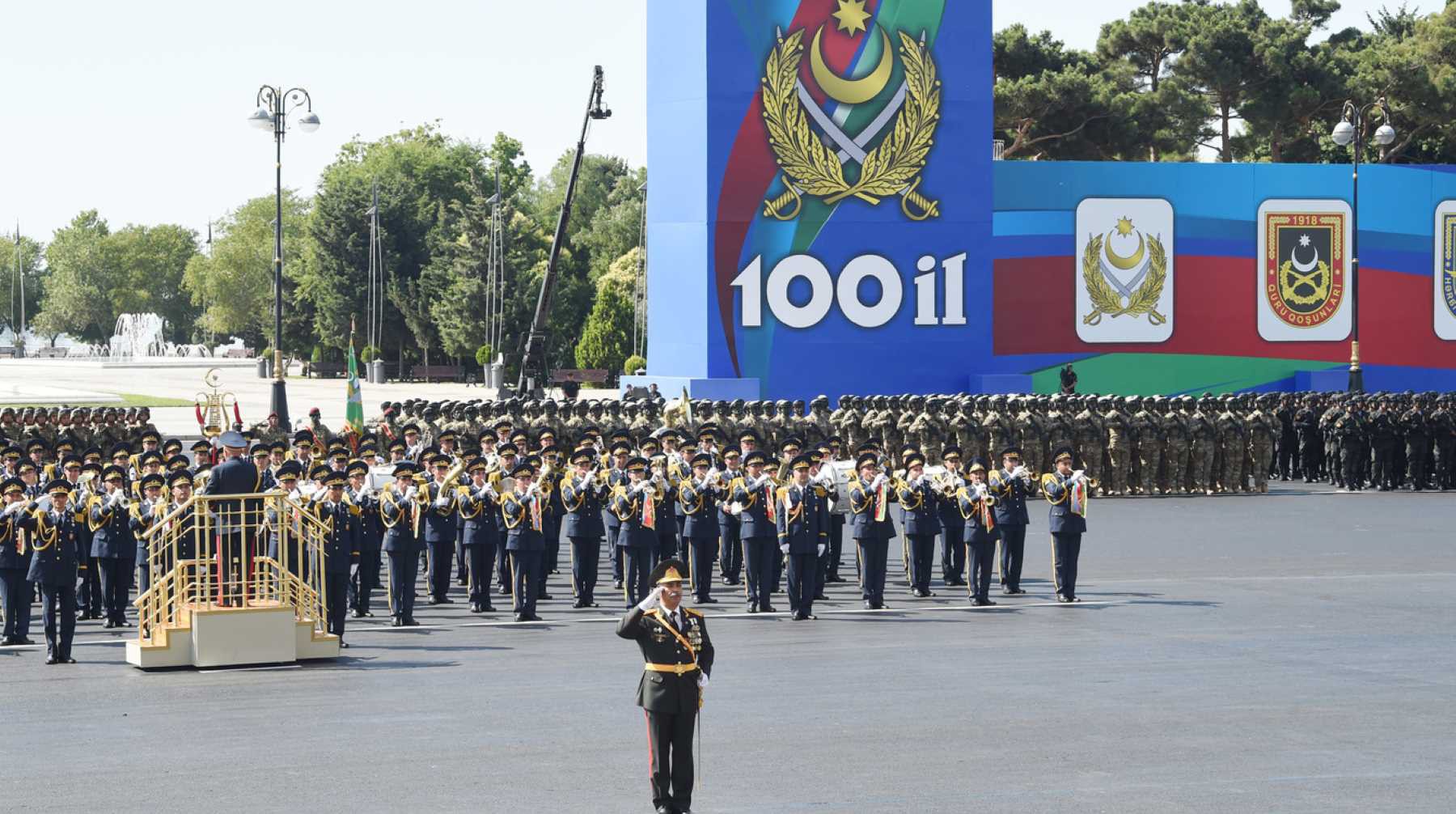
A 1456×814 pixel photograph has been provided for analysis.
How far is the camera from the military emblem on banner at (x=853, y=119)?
3697cm

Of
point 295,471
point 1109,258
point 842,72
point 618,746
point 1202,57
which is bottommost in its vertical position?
point 618,746

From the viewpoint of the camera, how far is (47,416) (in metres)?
30.4

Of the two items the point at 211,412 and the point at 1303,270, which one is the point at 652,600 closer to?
the point at 211,412

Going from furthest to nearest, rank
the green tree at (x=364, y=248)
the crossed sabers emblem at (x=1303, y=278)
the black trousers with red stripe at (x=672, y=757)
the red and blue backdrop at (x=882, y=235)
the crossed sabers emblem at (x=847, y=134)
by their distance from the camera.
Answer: the green tree at (x=364, y=248), the crossed sabers emblem at (x=1303, y=278), the crossed sabers emblem at (x=847, y=134), the red and blue backdrop at (x=882, y=235), the black trousers with red stripe at (x=672, y=757)

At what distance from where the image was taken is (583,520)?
1758cm

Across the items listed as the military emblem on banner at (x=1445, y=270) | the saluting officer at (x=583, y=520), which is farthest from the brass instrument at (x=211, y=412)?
the military emblem on banner at (x=1445, y=270)

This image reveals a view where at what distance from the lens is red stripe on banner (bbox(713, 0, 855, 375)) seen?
36625mm

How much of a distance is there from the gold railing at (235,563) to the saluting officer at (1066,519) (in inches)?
283

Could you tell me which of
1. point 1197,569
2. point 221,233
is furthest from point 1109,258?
point 221,233

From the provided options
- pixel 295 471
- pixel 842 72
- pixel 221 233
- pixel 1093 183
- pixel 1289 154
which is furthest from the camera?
pixel 221 233

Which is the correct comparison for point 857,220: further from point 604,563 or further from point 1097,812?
point 1097,812

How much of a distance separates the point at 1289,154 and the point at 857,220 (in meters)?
32.3

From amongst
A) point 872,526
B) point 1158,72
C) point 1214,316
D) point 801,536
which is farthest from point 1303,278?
point 801,536

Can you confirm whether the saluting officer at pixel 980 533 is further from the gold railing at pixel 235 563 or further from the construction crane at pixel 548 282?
the construction crane at pixel 548 282
